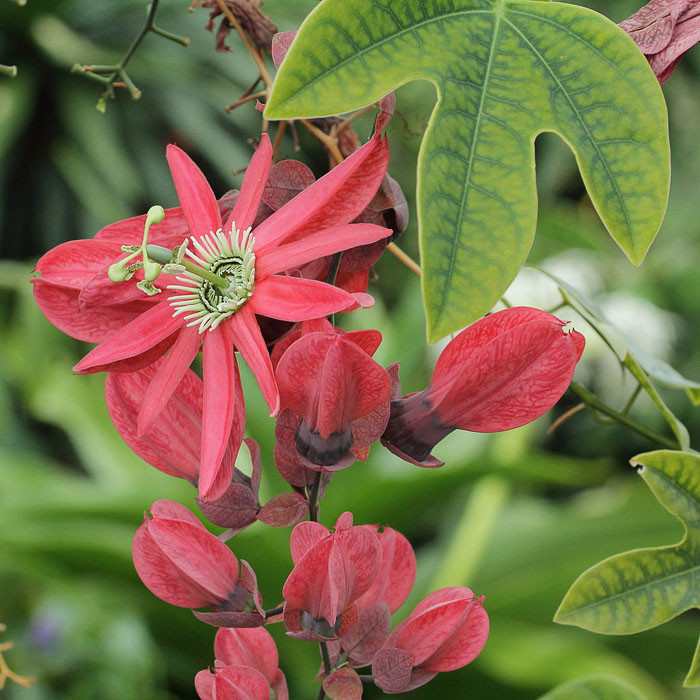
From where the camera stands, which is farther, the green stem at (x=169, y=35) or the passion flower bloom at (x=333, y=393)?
the green stem at (x=169, y=35)

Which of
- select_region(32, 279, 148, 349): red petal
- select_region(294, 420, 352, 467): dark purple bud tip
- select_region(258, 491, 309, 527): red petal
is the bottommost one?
select_region(258, 491, 309, 527): red petal

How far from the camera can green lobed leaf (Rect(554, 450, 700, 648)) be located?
245 mm

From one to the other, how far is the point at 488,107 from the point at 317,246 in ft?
0.18

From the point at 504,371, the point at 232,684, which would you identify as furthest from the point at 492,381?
the point at 232,684

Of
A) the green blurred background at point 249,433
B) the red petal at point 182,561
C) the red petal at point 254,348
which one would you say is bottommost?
the green blurred background at point 249,433

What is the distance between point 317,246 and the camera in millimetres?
208

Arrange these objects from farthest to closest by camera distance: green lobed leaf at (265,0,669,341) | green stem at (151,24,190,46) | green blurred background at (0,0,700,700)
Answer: green blurred background at (0,0,700,700), green stem at (151,24,190,46), green lobed leaf at (265,0,669,341)

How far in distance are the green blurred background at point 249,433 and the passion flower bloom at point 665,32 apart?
0.08 metres

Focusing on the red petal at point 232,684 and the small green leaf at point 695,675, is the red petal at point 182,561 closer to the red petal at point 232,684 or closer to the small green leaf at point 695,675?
the red petal at point 232,684

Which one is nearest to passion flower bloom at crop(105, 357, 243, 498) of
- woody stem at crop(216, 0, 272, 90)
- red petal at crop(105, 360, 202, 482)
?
red petal at crop(105, 360, 202, 482)

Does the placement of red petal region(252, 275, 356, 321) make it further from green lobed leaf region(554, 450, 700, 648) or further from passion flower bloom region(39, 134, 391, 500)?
green lobed leaf region(554, 450, 700, 648)

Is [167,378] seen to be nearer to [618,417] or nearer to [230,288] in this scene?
[230,288]

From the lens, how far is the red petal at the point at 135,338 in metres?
0.22

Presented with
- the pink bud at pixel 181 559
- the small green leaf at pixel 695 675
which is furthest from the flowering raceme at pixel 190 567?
the small green leaf at pixel 695 675
